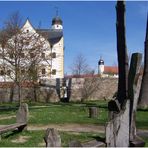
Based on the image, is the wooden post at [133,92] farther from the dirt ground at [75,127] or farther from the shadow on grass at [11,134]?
the dirt ground at [75,127]

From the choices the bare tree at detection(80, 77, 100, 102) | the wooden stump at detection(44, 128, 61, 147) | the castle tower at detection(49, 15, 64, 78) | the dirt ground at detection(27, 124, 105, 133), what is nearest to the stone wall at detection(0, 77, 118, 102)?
the bare tree at detection(80, 77, 100, 102)

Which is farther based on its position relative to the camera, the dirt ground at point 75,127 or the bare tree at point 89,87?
the bare tree at point 89,87

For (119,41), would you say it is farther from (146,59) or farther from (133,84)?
(146,59)

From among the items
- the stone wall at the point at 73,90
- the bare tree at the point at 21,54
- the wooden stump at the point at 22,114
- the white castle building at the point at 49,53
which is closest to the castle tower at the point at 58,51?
the white castle building at the point at 49,53

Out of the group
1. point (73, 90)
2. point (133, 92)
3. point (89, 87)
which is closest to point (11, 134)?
point (133, 92)

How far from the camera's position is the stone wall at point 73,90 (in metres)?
38.8

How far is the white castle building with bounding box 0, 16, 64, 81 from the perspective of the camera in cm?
3356

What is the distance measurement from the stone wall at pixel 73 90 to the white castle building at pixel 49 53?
121 cm

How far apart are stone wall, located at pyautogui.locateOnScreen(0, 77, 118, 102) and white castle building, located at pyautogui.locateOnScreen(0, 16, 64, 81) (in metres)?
1.21

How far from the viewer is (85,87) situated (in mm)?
39906

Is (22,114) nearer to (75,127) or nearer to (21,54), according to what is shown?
(75,127)

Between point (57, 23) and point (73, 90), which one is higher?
point (57, 23)

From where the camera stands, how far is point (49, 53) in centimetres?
3572

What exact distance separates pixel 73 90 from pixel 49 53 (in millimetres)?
5333
